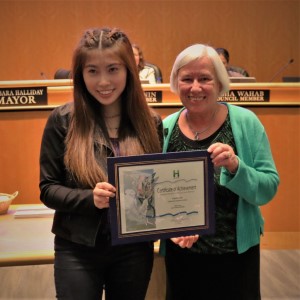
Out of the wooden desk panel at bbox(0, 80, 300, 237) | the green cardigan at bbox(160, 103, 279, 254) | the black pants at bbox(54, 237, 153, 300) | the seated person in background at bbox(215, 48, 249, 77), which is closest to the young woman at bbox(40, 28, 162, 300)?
the black pants at bbox(54, 237, 153, 300)

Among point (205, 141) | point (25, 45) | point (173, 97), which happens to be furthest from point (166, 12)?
point (205, 141)

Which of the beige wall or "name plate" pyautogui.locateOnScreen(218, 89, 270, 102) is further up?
the beige wall

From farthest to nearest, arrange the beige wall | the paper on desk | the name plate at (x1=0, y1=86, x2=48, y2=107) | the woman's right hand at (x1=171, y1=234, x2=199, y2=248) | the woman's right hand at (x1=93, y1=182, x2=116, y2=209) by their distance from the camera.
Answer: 1. the beige wall
2. the name plate at (x1=0, y1=86, x2=48, y2=107)
3. the paper on desk
4. the woman's right hand at (x1=171, y1=234, x2=199, y2=248)
5. the woman's right hand at (x1=93, y1=182, x2=116, y2=209)

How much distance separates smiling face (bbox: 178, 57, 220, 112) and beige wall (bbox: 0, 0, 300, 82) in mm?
5010

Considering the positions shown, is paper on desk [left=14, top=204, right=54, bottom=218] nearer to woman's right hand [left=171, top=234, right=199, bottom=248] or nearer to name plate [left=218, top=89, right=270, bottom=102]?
woman's right hand [left=171, top=234, right=199, bottom=248]

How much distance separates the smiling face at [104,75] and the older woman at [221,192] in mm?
267

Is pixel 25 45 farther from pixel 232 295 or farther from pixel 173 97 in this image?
pixel 232 295

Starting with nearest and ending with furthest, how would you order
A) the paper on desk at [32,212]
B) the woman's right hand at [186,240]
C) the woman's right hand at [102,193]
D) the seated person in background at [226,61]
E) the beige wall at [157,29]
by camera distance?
the woman's right hand at [102,193] → the woman's right hand at [186,240] → the paper on desk at [32,212] → the seated person in background at [226,61] → the beige wall at [157,29]

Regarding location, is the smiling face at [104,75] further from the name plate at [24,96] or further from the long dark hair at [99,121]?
the name plate at [24,96]

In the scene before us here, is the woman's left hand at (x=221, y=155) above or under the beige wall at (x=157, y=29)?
under

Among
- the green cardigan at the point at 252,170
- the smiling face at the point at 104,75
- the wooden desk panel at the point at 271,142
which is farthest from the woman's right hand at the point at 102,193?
the wooden desk panel at the point at 271,142

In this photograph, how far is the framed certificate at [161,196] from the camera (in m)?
1.14

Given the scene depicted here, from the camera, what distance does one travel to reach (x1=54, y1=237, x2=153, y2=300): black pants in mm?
1183

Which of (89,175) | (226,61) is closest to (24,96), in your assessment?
(89,175)
